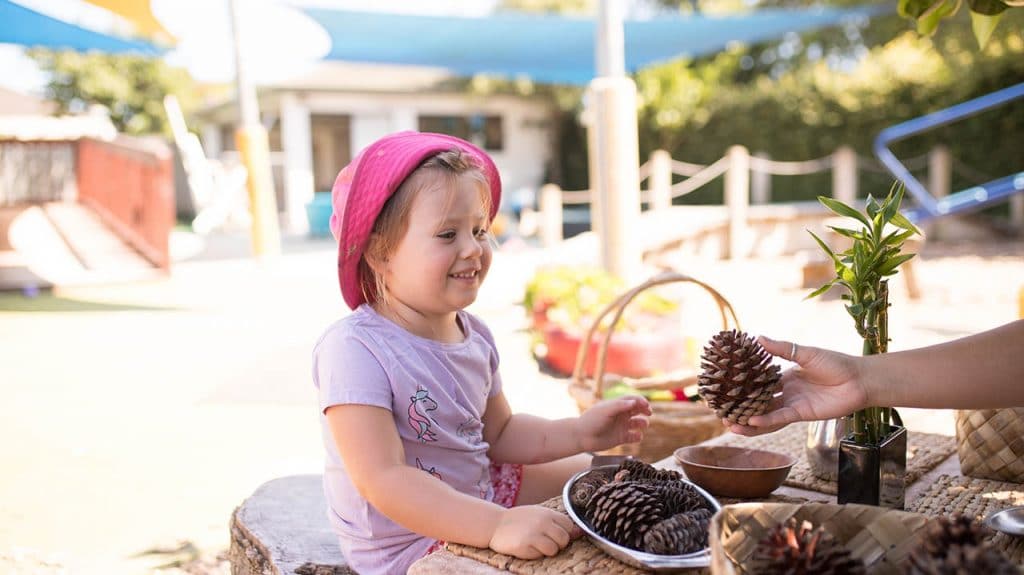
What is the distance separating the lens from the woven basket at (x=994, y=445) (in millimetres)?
→ 1633

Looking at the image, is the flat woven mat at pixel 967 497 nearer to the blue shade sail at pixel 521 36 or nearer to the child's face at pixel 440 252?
the child's face at pixel 440 252

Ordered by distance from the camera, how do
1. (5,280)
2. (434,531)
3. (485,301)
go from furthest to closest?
(5,280) < (485,301) < (434,531)

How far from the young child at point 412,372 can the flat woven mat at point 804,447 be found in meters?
0.33

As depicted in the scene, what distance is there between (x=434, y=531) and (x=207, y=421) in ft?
11.5

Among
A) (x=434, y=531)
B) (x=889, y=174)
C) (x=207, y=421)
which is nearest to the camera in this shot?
(x=434, y=531)

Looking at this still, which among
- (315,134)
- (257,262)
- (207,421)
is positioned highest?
(315,134)

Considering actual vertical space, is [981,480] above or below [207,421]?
above

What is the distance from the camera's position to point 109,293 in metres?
9.49

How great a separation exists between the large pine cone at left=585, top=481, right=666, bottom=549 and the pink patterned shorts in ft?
2.13

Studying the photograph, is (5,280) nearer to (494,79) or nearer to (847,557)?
(847,557)

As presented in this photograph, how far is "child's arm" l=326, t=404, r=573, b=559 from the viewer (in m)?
1.33

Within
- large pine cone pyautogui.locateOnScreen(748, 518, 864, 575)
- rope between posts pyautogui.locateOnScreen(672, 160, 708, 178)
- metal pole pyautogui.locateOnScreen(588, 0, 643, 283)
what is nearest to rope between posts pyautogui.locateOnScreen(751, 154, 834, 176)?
rope between posts pyautogui.locateOnScreen(672, 160, 708, 178)

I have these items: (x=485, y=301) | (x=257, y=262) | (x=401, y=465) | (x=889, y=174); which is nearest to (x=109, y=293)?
(x=257, y=262)

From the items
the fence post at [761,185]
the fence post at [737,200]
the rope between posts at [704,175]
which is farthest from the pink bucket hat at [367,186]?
the fence post at [761,185]
